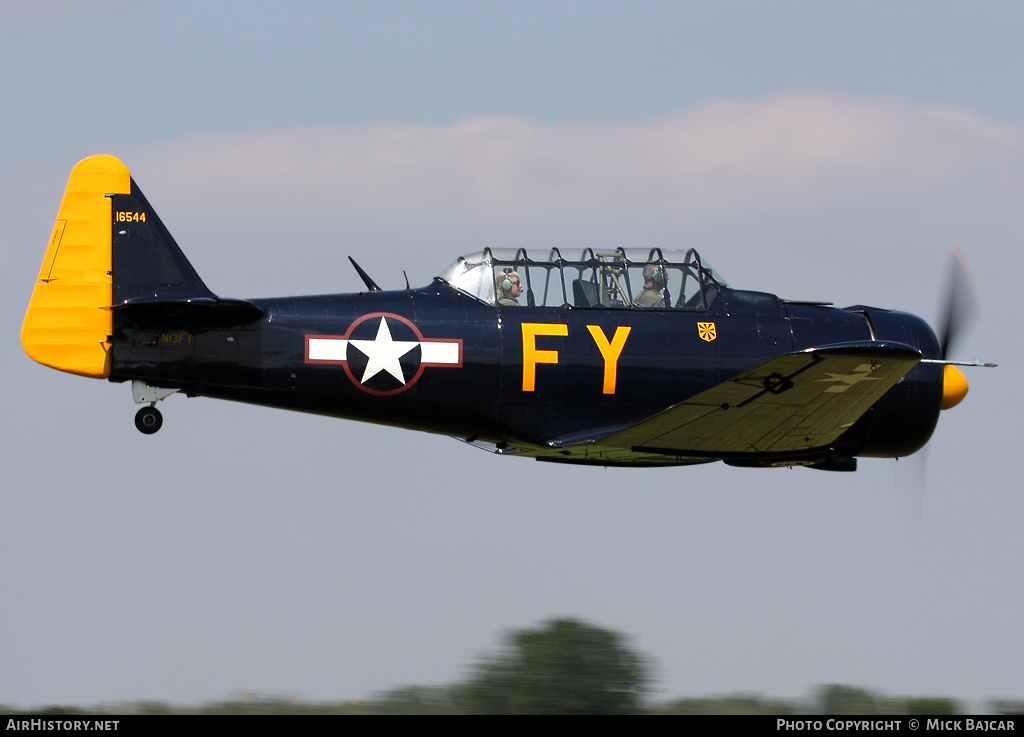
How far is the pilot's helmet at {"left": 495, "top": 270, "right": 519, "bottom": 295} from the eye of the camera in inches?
484

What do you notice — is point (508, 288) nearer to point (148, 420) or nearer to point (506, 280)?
point (506, 280)

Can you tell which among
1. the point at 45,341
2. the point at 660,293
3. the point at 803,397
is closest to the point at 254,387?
the point at 45,341

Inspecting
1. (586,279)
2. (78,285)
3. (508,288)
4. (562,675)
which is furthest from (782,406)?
(562,675)

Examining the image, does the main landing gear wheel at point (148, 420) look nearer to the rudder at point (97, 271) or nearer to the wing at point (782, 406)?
the rudder at point (97, 271)

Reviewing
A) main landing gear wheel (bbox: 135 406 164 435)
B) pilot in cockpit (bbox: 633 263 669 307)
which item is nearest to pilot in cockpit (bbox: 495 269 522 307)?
pilot in cockpit (bbox: 633 263 669 307)

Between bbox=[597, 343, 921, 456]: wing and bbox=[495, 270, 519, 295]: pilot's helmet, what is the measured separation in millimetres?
1563

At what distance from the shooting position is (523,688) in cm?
2088

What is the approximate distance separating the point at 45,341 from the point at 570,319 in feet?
14.4

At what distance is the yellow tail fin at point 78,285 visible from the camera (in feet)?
37.5

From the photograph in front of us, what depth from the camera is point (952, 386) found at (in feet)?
43.2

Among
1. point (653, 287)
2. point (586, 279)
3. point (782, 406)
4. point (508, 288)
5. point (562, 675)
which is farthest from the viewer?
point (562, 675)

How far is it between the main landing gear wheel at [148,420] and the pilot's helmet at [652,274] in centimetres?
438

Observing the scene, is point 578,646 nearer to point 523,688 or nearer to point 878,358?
point 523,688

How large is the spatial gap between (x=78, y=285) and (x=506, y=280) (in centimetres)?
360
